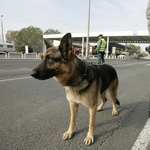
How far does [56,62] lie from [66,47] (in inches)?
9.8

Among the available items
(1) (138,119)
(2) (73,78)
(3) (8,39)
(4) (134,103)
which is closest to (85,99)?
(2) (73,78)

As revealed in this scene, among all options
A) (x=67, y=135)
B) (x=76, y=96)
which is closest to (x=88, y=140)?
(x=67, y=135)

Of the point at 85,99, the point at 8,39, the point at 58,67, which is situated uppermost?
the point at 8,39

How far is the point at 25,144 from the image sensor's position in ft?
5.84

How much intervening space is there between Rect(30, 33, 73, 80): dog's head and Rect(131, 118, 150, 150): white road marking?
150 centimetres

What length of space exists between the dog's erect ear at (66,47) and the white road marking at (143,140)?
1.62 meters

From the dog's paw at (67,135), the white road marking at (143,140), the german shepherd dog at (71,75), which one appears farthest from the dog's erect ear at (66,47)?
the white road marking at (143,140)

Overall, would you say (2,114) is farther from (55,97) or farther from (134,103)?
(134,103)

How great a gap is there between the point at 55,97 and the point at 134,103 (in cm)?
221

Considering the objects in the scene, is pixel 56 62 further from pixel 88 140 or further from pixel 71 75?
pixel 88 140

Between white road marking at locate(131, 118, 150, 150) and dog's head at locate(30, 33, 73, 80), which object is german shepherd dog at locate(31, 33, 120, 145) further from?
white road marking at locate(131, 118, 150, 150)

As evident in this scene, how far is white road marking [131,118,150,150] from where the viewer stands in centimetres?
178

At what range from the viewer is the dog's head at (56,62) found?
1.68m

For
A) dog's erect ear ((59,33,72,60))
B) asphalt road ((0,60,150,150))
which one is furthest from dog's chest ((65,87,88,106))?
asphalt road ((0,60,150,150))
